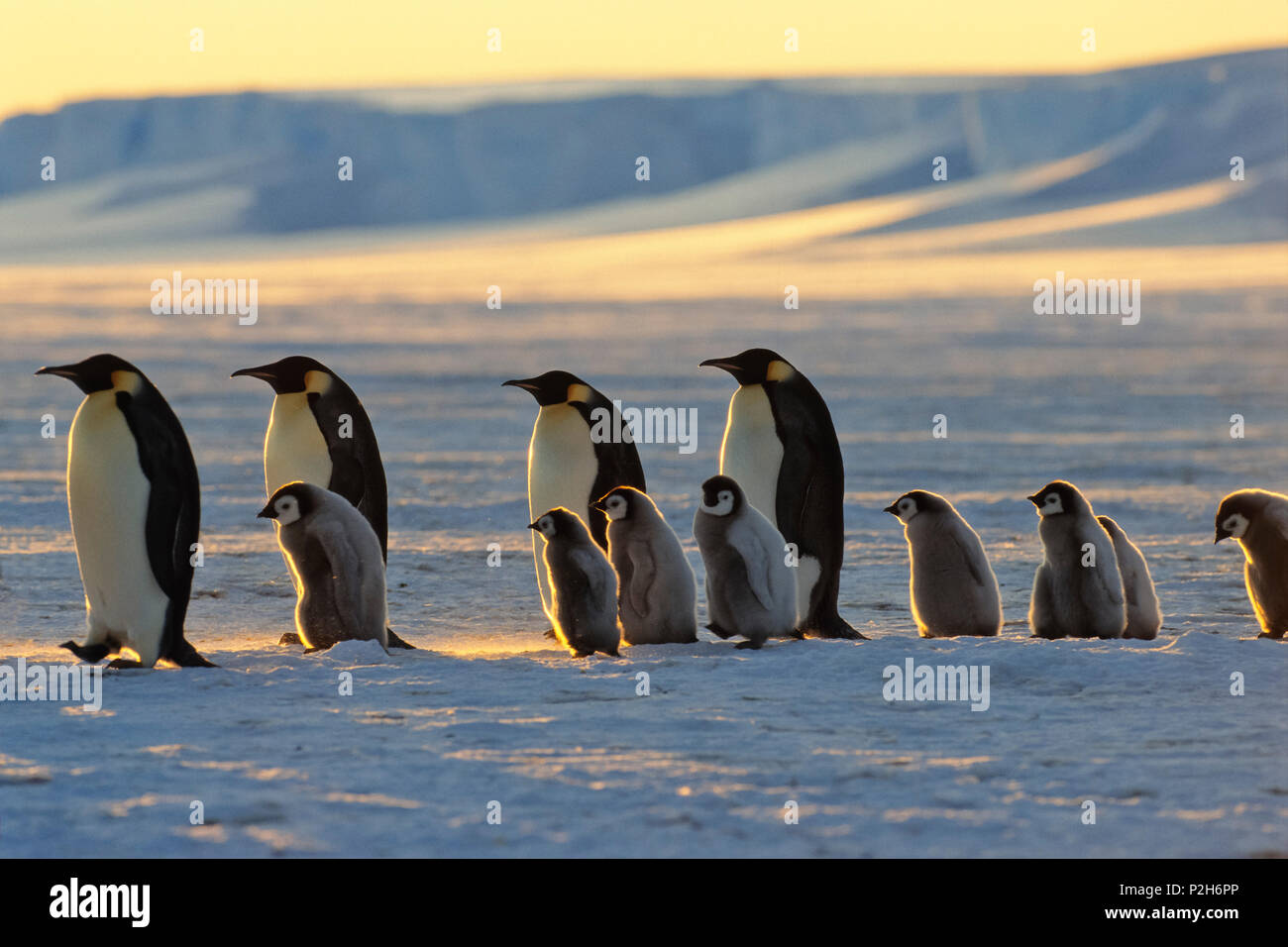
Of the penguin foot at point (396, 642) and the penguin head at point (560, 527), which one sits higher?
the penguin head at point (560, 527)

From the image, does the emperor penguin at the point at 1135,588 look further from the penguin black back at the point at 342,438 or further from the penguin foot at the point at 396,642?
the penguin black back at the point at 342,438

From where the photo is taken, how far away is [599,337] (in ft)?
82.2

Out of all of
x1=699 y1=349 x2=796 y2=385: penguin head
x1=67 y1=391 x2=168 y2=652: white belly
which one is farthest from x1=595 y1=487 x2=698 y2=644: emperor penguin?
x1=67 y1=391 x2=168 y2=652: white belly

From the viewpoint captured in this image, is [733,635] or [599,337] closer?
[733,635]

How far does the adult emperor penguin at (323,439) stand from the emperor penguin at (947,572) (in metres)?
1.97

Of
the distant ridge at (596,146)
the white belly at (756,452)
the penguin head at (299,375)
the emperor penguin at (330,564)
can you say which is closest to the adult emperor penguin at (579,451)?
the white belly at (756,452)

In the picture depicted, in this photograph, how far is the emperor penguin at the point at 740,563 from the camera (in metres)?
5.82

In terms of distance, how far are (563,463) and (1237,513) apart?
8.26ft

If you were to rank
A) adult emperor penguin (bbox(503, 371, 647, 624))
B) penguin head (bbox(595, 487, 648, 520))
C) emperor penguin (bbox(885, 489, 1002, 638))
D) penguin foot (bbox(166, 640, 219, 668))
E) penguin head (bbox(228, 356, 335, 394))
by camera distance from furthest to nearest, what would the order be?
adult emperor penguin (bbox(503, 371, 647, 624)), penguin head (bbox(228, 356, 335, 394)), emperor penguin (bbox(885, 489, 1002, 638)), penguin head (bbox(595, 487, 648, 520)), penguin foot (bbox(166, 640, 219, 668))

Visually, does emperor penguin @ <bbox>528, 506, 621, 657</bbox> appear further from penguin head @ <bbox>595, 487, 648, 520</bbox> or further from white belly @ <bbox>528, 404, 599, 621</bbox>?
white belly @ <bbox>528, 404, 599, 621</bbox>

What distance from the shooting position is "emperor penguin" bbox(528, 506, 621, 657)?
224 inches

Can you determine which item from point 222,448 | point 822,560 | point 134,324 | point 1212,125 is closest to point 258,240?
point 1212,125
